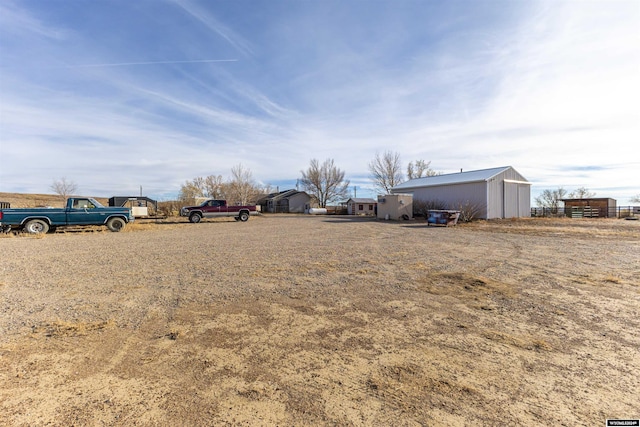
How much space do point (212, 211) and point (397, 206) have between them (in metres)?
16.3

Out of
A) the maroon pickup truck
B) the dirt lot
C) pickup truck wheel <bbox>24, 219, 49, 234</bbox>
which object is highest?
the maroon pickup truck

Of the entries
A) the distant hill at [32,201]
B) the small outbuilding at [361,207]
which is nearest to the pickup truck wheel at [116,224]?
the distant hill at [32,201]

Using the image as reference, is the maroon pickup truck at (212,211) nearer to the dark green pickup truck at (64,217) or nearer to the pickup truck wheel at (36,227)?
the dark green pickup truck at (64,217)

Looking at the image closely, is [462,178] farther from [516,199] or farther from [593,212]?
[593,212]

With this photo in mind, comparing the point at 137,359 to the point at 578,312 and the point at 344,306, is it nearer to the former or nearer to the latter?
the point at 344,306

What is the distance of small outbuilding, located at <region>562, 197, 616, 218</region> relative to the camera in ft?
98.2

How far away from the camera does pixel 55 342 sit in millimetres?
3215

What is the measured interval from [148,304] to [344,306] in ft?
9.83

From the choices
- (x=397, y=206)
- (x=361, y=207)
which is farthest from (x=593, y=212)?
(x=361, y=207)

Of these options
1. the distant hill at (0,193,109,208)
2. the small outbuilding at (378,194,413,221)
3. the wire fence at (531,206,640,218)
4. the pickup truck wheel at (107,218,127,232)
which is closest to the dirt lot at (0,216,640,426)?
the pickup truck wheel at (107,218,127,232)

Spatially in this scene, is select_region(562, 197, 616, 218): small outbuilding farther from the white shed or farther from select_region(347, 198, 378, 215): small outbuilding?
select_region(347, 198, 378, 215): small outbuilding

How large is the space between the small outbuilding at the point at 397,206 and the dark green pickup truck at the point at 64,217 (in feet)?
67.6

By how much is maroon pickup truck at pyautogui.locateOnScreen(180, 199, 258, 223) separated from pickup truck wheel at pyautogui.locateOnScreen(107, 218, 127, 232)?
7.58 meters

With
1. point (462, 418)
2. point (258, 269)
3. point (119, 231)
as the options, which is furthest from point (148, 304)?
point (119, 231)
